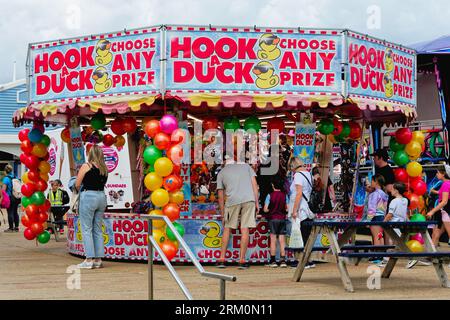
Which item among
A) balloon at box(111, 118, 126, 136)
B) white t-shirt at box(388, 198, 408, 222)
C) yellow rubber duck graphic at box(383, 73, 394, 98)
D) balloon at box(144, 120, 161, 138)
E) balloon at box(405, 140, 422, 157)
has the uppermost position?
yellow rubber duck graphic at box(383, 73, 394, 98)

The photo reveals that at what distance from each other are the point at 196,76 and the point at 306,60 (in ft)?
5.93

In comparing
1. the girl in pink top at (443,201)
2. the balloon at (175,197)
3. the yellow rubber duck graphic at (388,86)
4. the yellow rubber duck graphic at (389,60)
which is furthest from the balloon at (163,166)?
the girl in pink top at (443,201)

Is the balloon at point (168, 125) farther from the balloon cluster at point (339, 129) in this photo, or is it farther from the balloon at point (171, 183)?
the balloon cluster at point (339, 129)

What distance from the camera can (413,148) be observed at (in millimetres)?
14117

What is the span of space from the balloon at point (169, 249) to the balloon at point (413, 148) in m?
5.04

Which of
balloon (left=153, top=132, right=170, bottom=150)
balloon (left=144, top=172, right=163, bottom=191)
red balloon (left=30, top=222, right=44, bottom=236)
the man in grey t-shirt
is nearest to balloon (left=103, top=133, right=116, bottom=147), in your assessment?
red balloon (left=30, top=222, right=44, bottom=236)

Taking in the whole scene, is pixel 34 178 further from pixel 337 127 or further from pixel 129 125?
pixel 337 127

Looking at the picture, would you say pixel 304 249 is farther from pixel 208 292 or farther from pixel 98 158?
pixel 98 158

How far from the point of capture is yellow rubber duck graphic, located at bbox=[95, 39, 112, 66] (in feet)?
41.8

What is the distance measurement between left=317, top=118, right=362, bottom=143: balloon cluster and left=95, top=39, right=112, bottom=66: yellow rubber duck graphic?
159 inches

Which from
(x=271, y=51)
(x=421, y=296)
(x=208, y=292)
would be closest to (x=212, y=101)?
(x=271, y=51)

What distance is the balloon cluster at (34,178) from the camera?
48.4 ft

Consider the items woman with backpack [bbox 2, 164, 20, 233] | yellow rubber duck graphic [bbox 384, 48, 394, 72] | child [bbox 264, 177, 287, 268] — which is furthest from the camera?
woman with backpack [bbox 2, 164, 20, 233]

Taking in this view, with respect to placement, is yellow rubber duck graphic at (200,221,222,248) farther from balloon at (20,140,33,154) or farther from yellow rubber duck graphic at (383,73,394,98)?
balloon at (20,140,33,154)
